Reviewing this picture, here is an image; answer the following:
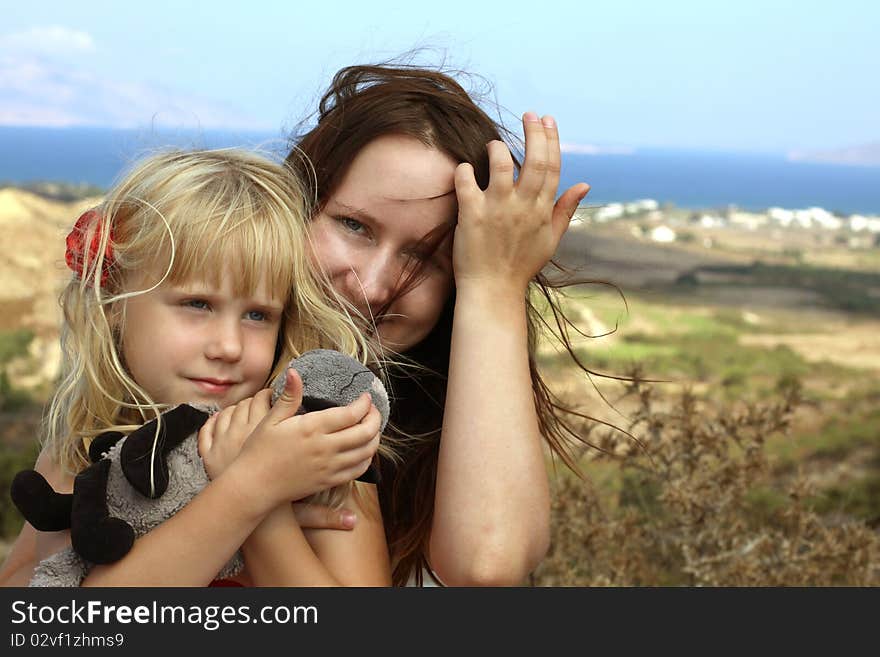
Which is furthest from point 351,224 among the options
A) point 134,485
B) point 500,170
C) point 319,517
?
point 134,485

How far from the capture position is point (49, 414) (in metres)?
2.01

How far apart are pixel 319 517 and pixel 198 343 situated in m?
0.42

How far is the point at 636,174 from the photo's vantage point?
2680 inches

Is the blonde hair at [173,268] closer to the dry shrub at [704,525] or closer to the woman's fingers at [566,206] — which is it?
the woman's fingers at [566,206]

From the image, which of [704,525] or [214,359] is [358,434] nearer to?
[214,359]

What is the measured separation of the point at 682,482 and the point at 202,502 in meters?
2.43

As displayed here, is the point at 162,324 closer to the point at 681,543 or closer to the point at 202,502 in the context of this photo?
the point at 202,502

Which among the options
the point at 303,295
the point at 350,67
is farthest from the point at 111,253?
the point at 350,67

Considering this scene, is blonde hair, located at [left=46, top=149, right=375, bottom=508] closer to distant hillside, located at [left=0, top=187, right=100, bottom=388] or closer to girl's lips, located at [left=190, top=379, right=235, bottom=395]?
girl's lips, located at [left=190, top=379, right=235, bottom=395]

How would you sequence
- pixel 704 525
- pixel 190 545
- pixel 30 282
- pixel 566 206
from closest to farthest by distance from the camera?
pixel 190 545
pixel 566 206
pixel 704 525
pixel 30 282

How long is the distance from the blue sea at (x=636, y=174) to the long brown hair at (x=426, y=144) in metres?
0.19

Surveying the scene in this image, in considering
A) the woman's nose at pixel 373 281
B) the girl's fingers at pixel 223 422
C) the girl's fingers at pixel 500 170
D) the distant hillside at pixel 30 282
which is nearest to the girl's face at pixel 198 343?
the girl's fingers at pixel 223 422

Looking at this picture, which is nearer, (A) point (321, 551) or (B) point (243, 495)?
(B) point (243, 495)

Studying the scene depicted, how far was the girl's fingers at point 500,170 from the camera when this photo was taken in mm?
2039
